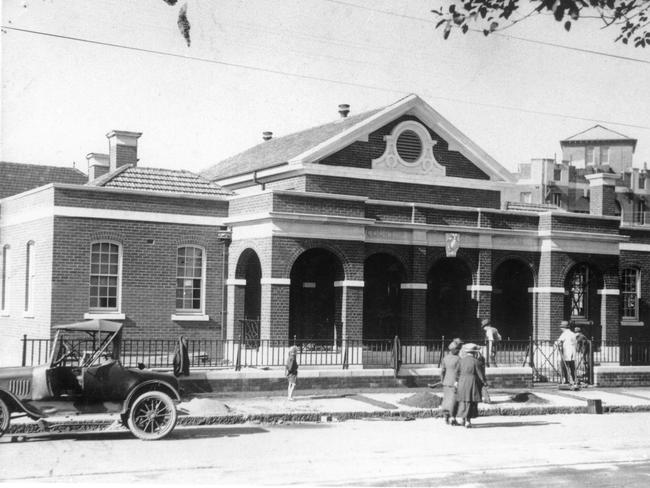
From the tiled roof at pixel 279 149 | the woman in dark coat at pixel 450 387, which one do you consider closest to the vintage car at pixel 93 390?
the woman in dark coat at pixel 450 387

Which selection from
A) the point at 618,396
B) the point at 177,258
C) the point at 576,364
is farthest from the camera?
the point at 177,258

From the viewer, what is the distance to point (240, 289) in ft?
81.6

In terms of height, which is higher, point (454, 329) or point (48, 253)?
point (48, 253)

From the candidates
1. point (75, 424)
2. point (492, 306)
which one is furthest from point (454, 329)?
point (75, 424)

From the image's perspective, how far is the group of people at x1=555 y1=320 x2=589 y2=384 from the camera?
21.9 meters

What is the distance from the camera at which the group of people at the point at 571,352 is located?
21906mm

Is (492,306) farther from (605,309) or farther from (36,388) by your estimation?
(36,388)

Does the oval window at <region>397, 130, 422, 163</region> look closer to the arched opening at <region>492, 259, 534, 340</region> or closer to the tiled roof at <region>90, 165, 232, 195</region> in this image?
the arched opening at <region>492, 259, 534, 340</region>

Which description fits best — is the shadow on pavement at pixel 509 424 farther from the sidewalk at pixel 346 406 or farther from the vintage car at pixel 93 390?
the vintage car at pixel 93 390

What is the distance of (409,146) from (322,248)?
270 inches

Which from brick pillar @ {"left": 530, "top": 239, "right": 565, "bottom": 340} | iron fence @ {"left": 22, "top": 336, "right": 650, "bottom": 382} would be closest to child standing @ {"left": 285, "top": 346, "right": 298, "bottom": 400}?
iron fence @ {"left": 22, "top": 336, "right": 650, "bottom": 382}

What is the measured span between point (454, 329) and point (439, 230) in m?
3.72

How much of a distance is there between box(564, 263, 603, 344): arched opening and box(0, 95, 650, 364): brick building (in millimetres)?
78

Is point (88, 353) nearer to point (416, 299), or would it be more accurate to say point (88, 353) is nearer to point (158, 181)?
point (416, 299)
